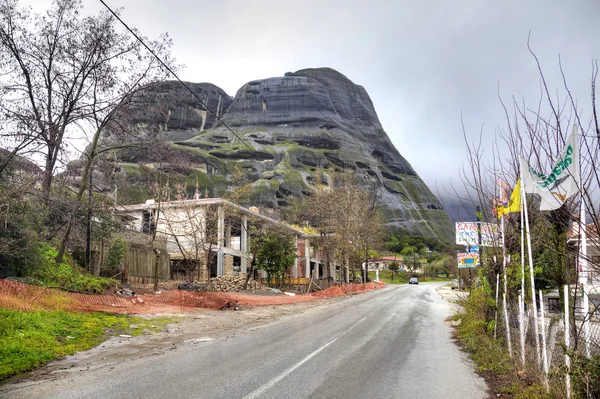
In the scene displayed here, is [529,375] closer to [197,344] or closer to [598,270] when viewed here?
[598,270]

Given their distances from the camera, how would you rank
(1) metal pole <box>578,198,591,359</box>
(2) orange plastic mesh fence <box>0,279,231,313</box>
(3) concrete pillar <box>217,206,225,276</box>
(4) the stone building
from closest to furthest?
(1) metal pole <box>578,198,591,359</box> → (2) orange plastic mesh fence <box>0,279,231,313</box> → (4) the stone building → (3) concrete pillar <box>217,206,225,276</box>

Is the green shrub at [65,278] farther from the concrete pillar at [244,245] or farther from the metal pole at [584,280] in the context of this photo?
the concrete pillar at [244,245]

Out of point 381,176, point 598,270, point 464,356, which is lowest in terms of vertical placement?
point 464,356

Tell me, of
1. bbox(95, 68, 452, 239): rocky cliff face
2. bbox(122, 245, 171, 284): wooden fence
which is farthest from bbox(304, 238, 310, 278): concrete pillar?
bbox(95, 68, 452, 239): rocky cliff face

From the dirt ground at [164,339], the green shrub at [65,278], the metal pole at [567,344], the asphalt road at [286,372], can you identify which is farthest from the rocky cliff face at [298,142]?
the metal pole at [567,344]

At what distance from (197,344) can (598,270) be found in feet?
29.2

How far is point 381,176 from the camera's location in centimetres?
14888

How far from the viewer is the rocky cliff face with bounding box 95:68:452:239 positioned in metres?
121

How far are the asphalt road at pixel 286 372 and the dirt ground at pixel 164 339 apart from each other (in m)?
0.47

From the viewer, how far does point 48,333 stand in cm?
1001

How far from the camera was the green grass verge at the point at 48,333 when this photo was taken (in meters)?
7.93

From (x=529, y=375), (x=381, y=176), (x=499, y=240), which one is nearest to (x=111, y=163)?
(x=499, y=240)

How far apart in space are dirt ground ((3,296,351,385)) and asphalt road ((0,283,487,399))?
47cm

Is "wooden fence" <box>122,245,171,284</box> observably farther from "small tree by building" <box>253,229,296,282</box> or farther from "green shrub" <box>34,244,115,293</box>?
Answer: "small tree by building" <box>253,229,296,282</box>
